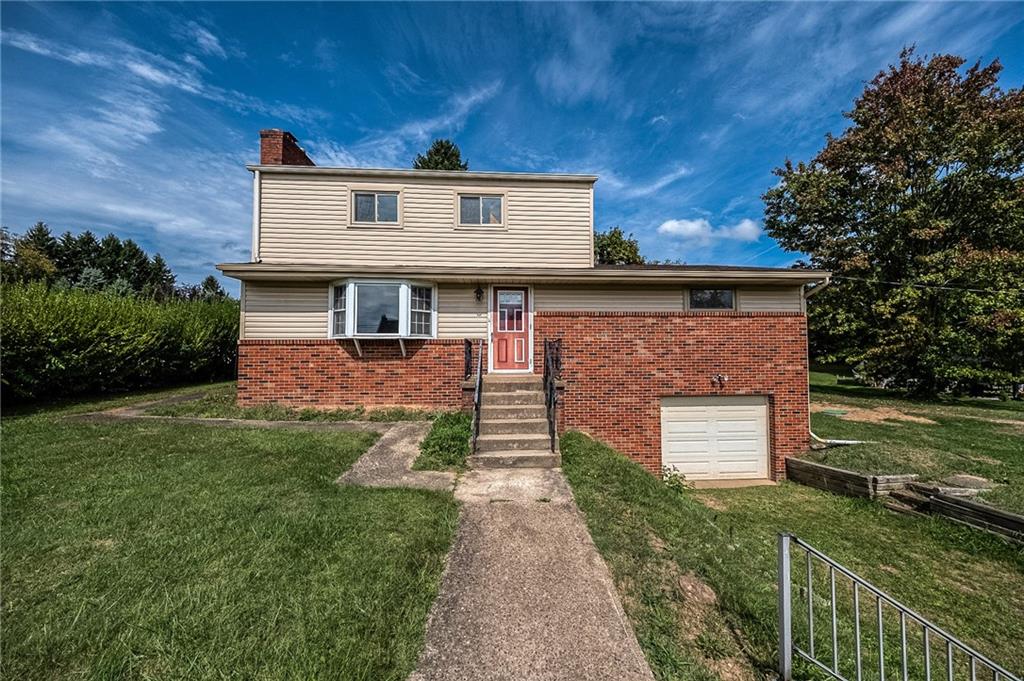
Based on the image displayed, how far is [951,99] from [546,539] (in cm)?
2388

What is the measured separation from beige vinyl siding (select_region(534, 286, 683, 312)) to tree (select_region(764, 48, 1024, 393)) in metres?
12.1

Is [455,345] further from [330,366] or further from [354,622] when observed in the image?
[354,622]

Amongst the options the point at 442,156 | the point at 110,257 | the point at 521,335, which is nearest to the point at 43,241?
the point at 110,257

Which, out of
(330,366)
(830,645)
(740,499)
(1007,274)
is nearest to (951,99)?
(1007,274)

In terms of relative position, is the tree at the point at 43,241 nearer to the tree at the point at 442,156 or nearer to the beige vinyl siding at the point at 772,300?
Result: the tree at the point at 442,156

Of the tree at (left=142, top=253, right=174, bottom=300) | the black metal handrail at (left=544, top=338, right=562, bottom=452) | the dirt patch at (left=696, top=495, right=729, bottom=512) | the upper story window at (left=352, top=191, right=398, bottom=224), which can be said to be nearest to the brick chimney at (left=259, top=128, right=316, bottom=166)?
the upper story window at (left=352, top=191, right=398, bottom=224)

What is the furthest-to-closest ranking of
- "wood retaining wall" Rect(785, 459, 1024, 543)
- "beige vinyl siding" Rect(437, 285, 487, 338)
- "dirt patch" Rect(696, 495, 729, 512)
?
1. "beige vinyl siding" Rect(437, 285, 487, 338)
2. "dirt patch" Rect(696, 495, 729, 512)
3. "wood retaining wall" Rect(785, 459, 1024, 543)

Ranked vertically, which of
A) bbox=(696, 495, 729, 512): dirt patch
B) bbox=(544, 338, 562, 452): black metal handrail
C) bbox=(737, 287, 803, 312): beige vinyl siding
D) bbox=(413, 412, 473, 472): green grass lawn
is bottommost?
bbox=(696, 495, 729, 512): dirt patch

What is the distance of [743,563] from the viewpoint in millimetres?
3809

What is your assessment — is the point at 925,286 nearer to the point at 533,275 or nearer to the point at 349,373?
the point at 533,275

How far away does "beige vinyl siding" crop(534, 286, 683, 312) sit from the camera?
9.65 m

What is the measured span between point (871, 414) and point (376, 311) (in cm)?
1515

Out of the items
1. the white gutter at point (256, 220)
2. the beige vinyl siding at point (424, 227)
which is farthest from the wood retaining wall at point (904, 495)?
the white gutter at point (256, 220)

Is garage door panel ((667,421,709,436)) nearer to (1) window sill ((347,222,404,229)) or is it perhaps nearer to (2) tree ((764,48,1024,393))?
(1) window sill ((347,222,404,229))
